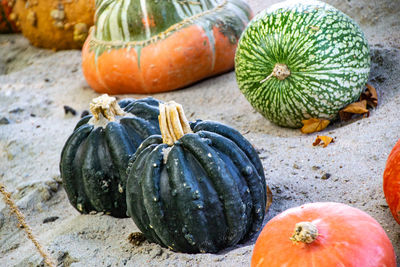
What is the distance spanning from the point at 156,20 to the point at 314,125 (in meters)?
1.75

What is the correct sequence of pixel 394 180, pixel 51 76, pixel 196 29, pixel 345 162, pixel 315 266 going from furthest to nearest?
pixel 51 76
pixel 196 29
pixel 345 162
pixel 394 180
pixel 315 266

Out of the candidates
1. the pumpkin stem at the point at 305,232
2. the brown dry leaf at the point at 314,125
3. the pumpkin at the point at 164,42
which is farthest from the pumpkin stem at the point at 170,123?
the pumpkin at the point at 164,42

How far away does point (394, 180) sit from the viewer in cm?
177

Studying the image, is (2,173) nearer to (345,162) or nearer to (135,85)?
(135,85)

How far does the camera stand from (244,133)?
3070 millimetres

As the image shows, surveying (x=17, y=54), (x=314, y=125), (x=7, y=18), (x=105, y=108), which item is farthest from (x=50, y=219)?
(x=7, y=18)

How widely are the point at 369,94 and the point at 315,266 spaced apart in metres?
1.79

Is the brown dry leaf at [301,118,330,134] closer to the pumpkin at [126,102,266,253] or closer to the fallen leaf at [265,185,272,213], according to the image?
the fallen leaf at [265,185,272,213]

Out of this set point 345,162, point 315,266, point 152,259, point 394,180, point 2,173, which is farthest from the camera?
point 2,173

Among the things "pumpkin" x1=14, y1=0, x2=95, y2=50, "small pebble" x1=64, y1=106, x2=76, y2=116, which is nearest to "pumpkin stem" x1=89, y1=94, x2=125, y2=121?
"small pebble" x1=64, y1=106, x2=76, y2=116

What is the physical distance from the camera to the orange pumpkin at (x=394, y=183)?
5.74 ft

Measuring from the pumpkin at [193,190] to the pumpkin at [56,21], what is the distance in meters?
3.70

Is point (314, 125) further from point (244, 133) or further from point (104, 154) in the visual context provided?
point (104, 154)

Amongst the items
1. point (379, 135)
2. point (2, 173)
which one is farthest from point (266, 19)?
point (2, 173)
